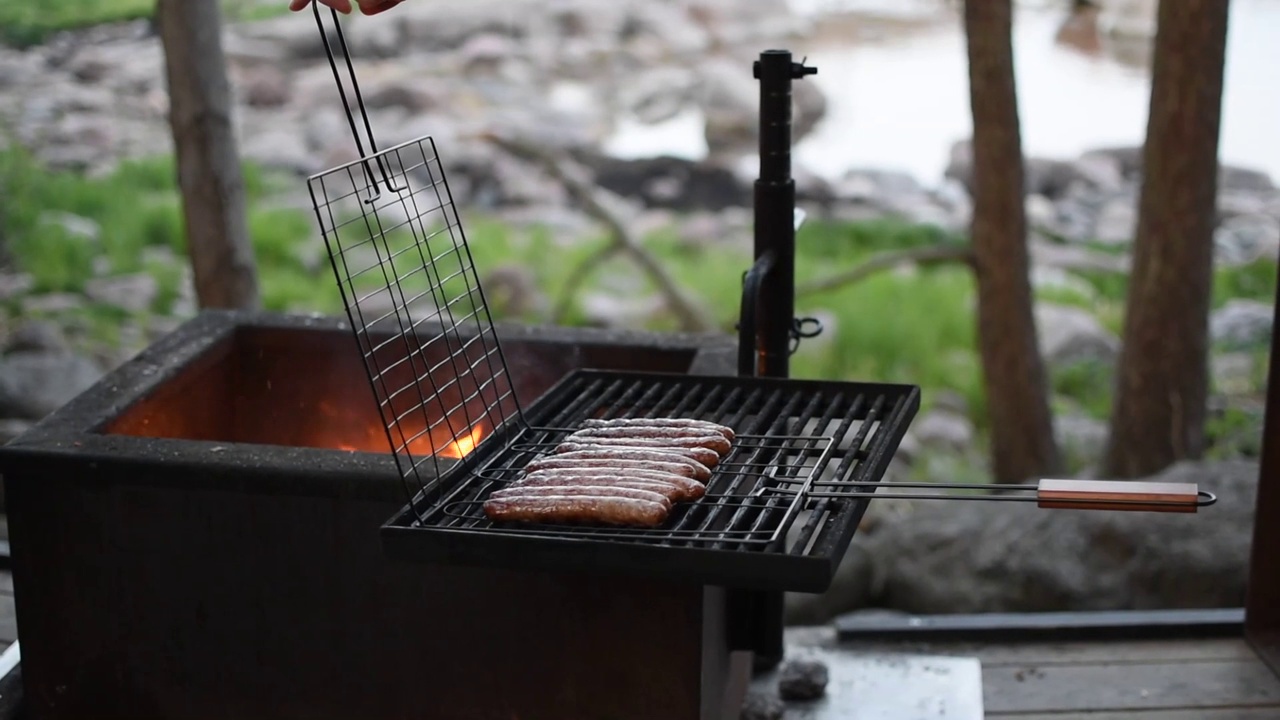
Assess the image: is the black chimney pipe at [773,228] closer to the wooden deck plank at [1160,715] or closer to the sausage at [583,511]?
the sausage at [583,511]

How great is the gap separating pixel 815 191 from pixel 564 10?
254 centimetres

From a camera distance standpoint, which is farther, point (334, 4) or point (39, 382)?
point (39, 382)

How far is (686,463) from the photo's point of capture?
2.32 metres

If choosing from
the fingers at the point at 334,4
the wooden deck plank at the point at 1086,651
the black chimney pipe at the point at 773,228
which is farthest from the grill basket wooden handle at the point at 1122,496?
the wooden deck plank at the point at 1086,651

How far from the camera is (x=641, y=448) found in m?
2.40

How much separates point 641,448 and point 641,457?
39 mm

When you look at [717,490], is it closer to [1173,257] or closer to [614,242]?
[1173,257]

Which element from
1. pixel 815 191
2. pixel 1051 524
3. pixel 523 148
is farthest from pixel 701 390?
pixel 815 191

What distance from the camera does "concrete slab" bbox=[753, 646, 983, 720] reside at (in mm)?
3264

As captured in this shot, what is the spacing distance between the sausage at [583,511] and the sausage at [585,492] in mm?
14

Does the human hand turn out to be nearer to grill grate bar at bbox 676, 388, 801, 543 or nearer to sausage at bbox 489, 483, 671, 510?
sausage at bbox 489, 483, 671, 510

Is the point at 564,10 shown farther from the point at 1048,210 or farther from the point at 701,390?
the point at 701,390

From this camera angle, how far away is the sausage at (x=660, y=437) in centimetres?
242

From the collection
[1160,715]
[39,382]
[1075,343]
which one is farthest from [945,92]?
[1160,715]
